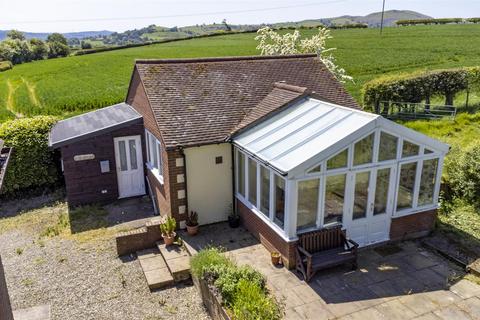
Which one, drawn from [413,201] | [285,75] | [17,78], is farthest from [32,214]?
[17,78]

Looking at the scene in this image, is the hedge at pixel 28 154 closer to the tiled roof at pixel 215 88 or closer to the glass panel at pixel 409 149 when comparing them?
the tiled roof at pixel 215 88

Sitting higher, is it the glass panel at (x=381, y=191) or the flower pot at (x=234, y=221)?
the glass panel at (x=381, y=191)

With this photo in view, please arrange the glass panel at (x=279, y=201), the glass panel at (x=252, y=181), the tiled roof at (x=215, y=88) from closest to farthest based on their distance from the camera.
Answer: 1. the glass panel at (x=279, y=201)
2. the glass panel at (x=252, y=181)
3. the tiled roof at (x=215, y=88)

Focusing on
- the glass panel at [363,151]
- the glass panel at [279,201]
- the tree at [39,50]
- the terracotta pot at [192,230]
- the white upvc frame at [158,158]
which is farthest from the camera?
the tree at [39,50]

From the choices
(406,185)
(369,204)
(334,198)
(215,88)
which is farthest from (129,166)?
(406,185)

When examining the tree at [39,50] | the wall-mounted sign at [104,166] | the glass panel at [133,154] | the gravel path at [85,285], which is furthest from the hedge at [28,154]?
the tree at [39,50]

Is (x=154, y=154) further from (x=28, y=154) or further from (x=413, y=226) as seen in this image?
(x=413, y=226)

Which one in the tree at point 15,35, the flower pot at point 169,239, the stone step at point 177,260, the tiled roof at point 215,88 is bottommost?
the stone step at point 177,260
